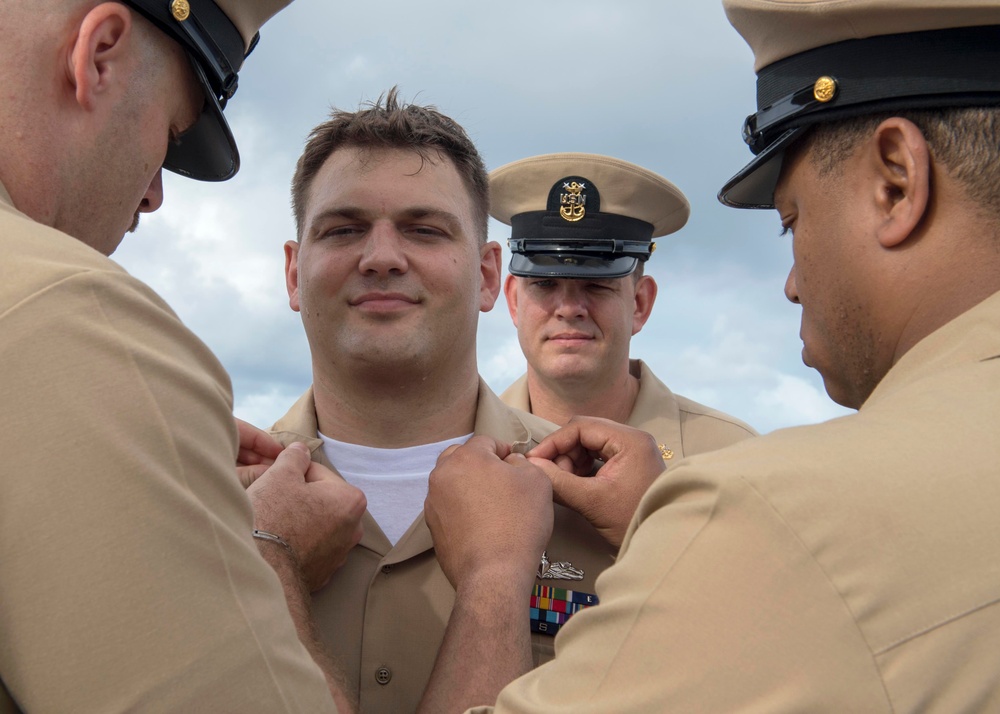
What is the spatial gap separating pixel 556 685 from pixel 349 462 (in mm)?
1744

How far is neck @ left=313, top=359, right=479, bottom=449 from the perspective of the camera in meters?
3.25

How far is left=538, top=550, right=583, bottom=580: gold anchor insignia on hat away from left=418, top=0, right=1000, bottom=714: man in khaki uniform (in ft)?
1.66

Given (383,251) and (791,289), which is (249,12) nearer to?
(383,251)

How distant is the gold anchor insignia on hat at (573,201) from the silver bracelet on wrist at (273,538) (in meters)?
4.03

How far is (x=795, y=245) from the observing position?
7.22 feet

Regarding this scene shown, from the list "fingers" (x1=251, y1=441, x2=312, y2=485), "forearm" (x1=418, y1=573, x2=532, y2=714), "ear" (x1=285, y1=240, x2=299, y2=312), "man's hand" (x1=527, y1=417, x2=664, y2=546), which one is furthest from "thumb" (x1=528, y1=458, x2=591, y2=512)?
"ear" (x1=285, y1=240, x2=299, y2=312)

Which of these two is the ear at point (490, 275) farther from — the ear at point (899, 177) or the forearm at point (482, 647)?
the ear at point (899, 177)

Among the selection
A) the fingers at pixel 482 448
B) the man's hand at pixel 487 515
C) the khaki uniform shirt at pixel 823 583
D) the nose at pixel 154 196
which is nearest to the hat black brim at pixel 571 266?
the fingers at pixel 482 448

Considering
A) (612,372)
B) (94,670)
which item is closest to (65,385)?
(94,670)

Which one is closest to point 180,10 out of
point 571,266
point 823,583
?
point 823,583

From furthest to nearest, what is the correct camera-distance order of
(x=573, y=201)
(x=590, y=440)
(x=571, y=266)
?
(x=573, y=201)
(x=571, y=266)
(x=590, y=440)

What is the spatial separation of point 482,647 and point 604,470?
0.66 metres

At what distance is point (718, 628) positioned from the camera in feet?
4.79

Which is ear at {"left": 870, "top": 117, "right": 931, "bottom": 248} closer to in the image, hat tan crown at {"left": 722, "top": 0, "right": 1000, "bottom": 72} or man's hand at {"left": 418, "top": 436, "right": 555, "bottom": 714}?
hat tan crown at {"left": 722, "top": 0, "right": 1000, "bottom": 72}
